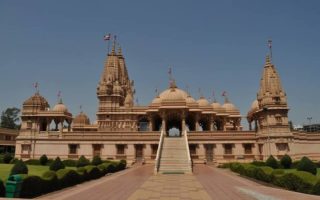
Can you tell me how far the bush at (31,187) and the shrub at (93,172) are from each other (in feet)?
25.5

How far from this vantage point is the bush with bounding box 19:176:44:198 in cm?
1470

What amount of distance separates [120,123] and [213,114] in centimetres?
1800

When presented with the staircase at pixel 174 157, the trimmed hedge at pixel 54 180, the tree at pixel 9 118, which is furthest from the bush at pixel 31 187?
the tree at pixel 9 118

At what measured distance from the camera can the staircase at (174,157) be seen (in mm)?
30128

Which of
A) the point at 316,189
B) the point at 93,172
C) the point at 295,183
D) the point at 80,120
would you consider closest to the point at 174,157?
the point at 93,172

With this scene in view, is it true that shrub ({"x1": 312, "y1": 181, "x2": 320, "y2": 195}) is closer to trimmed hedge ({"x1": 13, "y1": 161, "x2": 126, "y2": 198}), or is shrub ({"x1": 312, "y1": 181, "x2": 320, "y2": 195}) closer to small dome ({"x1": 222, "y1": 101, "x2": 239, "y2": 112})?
trimmed hedge ({"x1": 13, "y1": 161, "x2": 126, "y2": 198})

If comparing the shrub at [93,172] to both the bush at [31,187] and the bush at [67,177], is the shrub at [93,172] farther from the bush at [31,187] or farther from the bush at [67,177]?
the bush at [31,187]

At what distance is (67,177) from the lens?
19.6 meters

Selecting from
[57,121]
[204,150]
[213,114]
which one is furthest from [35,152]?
[213,114]

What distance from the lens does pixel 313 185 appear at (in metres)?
15.5

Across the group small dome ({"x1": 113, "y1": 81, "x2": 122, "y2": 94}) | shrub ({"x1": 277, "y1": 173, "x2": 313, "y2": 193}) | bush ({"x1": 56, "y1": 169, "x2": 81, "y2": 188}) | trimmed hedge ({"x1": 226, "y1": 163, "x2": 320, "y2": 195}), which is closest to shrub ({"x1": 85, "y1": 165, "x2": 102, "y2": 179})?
bush ({"x1": 56, "y1": 169, "x2": 81, "y2": 188})

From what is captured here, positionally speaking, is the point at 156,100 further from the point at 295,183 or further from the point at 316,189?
the point at 316,189

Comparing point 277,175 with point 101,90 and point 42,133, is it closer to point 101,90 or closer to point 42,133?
point 42,133

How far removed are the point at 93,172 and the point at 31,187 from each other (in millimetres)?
9660
